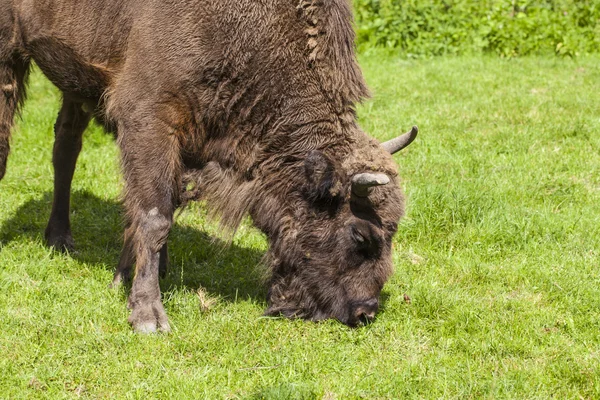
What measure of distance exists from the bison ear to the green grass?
700 millimetres

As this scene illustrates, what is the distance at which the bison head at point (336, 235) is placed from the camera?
4.85 m

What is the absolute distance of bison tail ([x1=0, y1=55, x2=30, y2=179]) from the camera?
591cm

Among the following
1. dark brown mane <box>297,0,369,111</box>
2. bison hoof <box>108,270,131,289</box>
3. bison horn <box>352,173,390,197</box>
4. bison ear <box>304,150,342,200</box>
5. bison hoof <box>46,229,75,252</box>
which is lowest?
bison hoof <box>46,229,75,252</box>

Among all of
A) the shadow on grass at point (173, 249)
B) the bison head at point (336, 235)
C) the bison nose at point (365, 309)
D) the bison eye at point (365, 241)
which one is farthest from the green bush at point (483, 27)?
the bison nose at point (365, 309)

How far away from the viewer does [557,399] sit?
4.04 metres

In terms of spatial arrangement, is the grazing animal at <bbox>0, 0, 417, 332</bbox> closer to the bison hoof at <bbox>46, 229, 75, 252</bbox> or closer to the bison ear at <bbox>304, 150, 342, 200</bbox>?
the bison ear at <bbox>304, 150, 342, 200</bbox>

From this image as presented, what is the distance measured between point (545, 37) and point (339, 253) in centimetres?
823

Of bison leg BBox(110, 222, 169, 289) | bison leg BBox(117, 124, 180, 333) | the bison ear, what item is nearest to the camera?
the bison ear

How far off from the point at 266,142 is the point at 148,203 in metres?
0.81

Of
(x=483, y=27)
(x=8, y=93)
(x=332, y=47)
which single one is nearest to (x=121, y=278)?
A: (x=8, y=93)

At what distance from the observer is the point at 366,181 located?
4613mm

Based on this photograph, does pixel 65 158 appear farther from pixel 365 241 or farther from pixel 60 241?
pixel 365 241

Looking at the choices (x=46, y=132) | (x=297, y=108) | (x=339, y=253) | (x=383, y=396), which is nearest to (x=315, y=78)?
(x=297, y=108)

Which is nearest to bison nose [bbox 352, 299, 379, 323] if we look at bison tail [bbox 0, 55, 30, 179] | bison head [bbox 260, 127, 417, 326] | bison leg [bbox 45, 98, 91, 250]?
bison head [bbox 260, 127, 417, 326]
